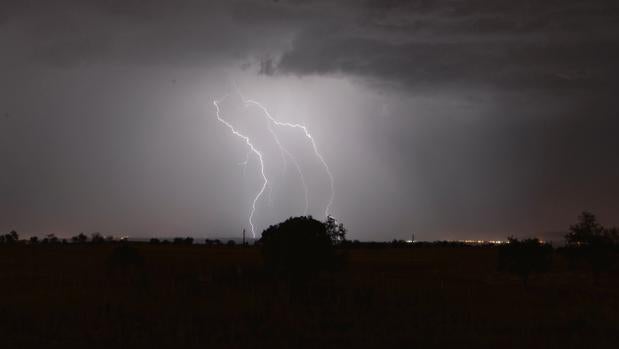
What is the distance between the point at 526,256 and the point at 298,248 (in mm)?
17832

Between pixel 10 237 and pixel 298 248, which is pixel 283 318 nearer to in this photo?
pixel 298 248

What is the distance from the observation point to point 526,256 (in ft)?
119

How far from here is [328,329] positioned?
15.2m

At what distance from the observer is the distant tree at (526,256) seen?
3609 cm

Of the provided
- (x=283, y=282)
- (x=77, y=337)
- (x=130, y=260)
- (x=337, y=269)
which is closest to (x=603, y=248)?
(x=337, y=269)

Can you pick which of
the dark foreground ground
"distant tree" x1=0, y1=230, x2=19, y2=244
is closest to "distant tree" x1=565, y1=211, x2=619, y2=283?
the dark foreground ground

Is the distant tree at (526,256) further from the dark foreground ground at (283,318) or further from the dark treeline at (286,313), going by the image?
the dark foreground ground at (283,318)

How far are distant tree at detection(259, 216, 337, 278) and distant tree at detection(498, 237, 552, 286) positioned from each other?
15.9 metres

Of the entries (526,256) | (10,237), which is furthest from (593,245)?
(10,237)

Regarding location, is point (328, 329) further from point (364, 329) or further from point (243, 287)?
point (243, 287)

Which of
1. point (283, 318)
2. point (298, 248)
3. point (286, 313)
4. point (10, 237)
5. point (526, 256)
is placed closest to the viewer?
point (283, 318)

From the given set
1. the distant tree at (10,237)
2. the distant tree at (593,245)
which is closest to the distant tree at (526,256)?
the distant tree at (593,245)

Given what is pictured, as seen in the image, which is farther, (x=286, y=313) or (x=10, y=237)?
(x=10, y=237)

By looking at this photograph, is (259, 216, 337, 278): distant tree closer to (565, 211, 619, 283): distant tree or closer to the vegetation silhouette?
the vegetation silhouette
